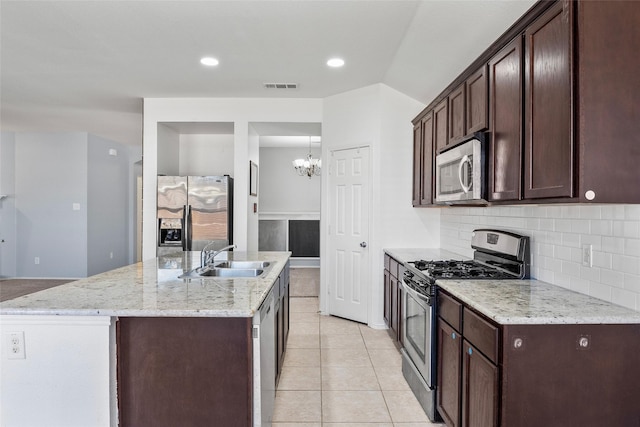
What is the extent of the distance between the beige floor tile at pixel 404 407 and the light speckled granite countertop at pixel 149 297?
1222 mm

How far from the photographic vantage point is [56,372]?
1.70m

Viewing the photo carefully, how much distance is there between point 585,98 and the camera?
1.50 meters

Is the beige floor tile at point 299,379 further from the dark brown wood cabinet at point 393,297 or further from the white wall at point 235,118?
the white wall at point 235,118

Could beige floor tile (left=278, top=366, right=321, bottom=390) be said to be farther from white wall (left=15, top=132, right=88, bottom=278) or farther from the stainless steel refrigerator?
white wall (left=15, top=132, right=88, bottom=278)

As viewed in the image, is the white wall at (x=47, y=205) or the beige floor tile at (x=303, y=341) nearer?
the beige floor tile at (x=303, y=341)

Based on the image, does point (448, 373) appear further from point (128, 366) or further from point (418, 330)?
point (128, 366)

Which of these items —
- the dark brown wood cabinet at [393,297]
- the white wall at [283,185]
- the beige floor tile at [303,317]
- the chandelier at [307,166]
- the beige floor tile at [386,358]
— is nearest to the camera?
the beige floor tile at [386,358]

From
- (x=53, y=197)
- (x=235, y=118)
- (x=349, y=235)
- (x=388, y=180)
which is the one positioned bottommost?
(x=349, y=235)

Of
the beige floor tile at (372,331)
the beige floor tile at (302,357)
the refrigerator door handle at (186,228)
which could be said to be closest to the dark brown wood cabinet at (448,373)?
the beige floor tile at (302,357)

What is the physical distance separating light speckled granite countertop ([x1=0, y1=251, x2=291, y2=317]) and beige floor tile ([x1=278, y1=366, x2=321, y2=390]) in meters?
0.96

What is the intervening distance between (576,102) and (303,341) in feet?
10.2

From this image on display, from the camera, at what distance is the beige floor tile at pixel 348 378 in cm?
284

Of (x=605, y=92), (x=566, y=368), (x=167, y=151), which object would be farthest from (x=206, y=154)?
(x=566, y=368)

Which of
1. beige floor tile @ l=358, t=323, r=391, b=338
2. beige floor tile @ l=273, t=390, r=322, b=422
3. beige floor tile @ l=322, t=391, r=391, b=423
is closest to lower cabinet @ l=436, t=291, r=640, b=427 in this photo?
beige floor tile @ l=322, t=391, r=391, b=423
